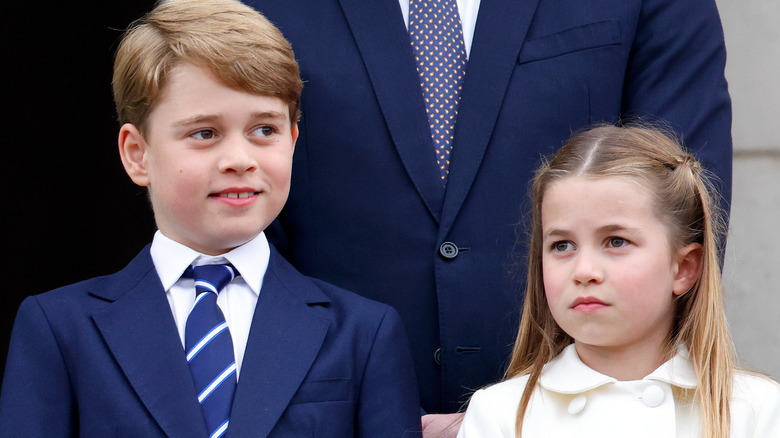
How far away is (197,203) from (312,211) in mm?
459

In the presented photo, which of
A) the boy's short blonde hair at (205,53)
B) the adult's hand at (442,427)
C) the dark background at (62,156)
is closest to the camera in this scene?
the boy's short blonde hair at (205,53)

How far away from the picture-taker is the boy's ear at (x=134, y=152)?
94.2 inches

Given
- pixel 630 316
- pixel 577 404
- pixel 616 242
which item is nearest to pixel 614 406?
pixel 577 404

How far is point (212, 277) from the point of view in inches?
92.0

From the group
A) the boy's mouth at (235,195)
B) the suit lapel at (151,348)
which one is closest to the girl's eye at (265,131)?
the boy's mouth at (235,195)

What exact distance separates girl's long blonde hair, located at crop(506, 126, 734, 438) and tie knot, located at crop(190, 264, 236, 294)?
1.95ft

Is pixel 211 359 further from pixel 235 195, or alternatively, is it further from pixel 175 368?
pixel 235 195

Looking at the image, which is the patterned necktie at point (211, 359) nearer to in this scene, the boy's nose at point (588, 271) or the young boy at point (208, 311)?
the young boy at point (208, 311)

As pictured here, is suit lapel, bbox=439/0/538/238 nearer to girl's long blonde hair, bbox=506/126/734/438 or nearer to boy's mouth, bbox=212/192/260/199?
girl's long blonde hair, bbox=506/126/734/438

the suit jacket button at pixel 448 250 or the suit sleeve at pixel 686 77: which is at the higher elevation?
the suit sleeve at pixel 686 77

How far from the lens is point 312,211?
2.72 m

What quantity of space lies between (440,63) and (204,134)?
63 centimetres

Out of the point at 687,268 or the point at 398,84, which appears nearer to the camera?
the point at 687,268

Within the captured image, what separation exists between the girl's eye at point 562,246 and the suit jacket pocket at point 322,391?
18.4 inches
